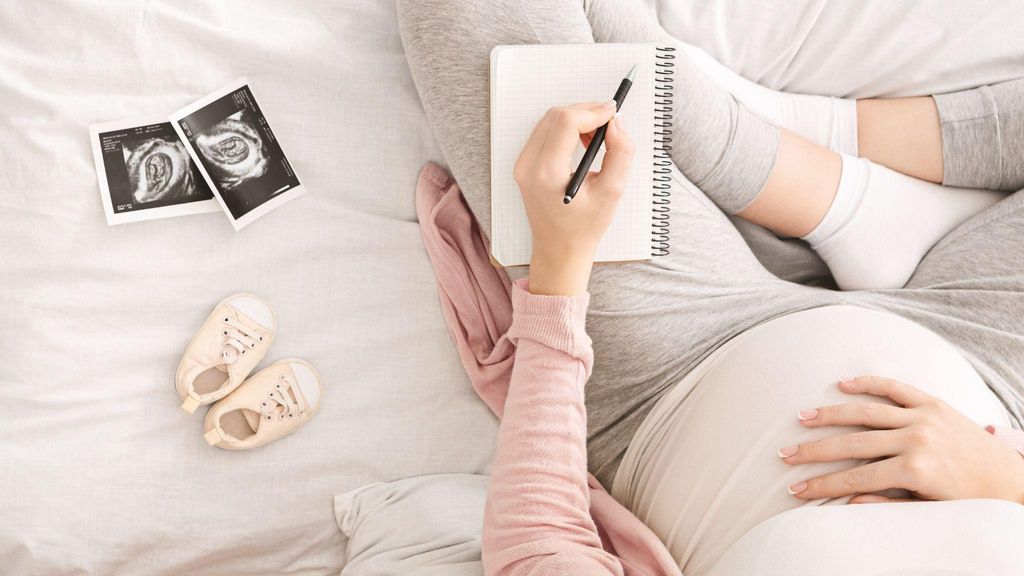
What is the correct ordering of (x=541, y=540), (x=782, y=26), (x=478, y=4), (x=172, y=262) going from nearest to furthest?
(x=541, y=540) → (x=478, y=4) → (x=172, y=262) → (x=782, y=26)

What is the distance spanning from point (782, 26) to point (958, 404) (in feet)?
2.25

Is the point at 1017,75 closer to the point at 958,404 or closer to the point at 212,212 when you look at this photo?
the point at 958,404

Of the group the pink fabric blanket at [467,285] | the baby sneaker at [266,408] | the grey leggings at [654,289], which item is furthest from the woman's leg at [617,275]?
the baby sneaker at [266,408]

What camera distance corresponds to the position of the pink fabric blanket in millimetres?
1129

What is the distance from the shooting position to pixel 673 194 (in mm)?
1004

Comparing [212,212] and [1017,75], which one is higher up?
[1017,75]

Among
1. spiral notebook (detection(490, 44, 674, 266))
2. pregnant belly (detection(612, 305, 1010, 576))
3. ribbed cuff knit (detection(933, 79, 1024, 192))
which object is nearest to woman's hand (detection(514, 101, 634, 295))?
spiral notebook (detection(490, 44, 674, 266))

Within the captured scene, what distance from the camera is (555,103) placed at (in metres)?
0.92

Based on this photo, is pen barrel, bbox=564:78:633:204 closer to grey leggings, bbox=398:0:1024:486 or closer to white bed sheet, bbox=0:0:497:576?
grey leggings, bbox=398:0:1024:486

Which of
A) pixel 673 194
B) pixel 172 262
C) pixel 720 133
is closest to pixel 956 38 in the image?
pixel 720 133

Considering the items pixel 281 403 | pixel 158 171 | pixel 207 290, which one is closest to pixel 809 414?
pixel 281 403

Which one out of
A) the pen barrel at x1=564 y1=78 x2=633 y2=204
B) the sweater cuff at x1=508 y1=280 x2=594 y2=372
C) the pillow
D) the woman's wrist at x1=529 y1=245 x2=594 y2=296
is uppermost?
the pen barrel at x1=564 y1=78 x2=633 y2=204

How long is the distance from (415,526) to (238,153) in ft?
2.02

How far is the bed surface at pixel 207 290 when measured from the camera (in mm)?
1075
